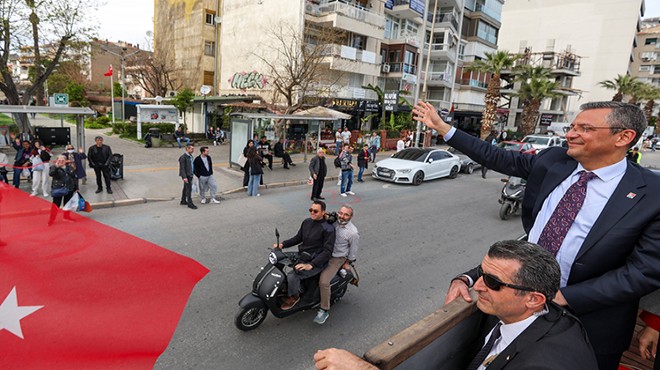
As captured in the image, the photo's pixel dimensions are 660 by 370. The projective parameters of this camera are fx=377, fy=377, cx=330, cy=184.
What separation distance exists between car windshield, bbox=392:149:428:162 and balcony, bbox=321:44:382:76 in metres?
11.4

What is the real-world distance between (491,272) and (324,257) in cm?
359

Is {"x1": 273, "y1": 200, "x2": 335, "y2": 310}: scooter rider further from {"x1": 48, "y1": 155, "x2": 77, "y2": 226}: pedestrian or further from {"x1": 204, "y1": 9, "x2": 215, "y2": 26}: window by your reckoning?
{"x1": 204, "y1": 9, "x2": 215, "y2": 26}: window

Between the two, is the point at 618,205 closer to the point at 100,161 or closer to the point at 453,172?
the point at 100,161

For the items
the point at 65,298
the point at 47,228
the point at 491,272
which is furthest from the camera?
the point at 47,228

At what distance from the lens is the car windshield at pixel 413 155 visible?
56.0 feet

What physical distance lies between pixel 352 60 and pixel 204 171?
20.6 meters

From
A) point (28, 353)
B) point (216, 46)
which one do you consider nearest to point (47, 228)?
point (28, 353)

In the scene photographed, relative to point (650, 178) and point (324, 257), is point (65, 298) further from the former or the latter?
point (650, 178)

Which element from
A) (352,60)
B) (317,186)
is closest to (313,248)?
(317,186)

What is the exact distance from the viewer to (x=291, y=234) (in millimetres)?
9133

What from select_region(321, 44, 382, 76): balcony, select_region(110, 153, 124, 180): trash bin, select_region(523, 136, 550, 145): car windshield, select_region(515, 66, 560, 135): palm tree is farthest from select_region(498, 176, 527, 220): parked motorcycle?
select_region(515, 66, 560, 135): palm tree

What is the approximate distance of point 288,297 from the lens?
5.24 metres

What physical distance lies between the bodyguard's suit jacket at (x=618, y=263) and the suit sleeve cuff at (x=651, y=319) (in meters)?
0.43

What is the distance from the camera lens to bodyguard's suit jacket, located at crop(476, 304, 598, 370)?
1584 millimetres
